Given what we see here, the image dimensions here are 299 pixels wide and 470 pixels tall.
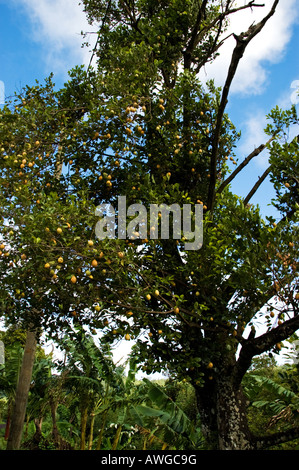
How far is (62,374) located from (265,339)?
26.8 ft

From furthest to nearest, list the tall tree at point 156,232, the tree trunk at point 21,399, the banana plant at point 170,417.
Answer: the tree trunk at point 21,399
the banana plant at point 170,417
the tall tree at point 156,232

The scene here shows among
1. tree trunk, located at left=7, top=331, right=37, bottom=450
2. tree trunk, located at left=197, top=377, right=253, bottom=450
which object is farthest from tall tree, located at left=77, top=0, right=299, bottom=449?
tree trunk, located at left=7, top=331, right=37, bottom=450

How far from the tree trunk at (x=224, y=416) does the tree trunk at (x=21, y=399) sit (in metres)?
5.75

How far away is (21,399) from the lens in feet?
36.6

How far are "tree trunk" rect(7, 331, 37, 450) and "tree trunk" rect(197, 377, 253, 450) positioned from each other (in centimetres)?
575

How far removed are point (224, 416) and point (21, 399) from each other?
23.1 ft

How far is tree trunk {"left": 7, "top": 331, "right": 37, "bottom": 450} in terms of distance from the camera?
1064 cm

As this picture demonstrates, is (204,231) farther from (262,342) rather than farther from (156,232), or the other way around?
(262,342)

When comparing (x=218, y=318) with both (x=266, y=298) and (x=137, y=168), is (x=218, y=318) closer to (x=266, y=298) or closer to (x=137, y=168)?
(x=266, y=298)

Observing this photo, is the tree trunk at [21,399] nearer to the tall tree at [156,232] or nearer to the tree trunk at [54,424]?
the tree trunk at [54,424]

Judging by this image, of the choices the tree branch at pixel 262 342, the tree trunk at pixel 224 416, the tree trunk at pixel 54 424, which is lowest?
the tree trunk at pixel 54 424

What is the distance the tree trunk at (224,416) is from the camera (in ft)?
22.1

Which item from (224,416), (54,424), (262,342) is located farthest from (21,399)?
(262,342)

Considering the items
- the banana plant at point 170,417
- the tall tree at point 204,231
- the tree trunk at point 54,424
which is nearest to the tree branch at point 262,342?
the tall tree at point 204,231
